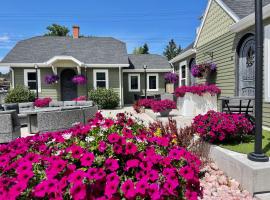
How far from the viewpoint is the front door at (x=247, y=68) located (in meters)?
7.84

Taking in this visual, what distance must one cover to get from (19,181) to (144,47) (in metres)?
51.6

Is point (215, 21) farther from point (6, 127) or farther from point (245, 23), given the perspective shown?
point (6, 127)

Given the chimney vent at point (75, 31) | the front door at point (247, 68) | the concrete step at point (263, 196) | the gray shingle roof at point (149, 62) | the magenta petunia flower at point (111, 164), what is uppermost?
the chimney vent at point (75, 31)

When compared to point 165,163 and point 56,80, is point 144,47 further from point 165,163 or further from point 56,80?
point 165,163

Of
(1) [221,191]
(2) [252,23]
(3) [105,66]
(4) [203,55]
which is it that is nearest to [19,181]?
(1) [221,191]

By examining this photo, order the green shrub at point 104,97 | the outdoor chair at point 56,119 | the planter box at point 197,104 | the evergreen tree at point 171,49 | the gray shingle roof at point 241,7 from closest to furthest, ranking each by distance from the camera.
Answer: the outdoor chair at point 56,119 → the gray shingle roof at point 241,7 → the planter box at point 197,104 → the green shrub at point 104,97 → the evergreen tree at point 171,49

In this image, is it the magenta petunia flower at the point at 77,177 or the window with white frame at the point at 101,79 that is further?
the window with white frame at the point at 101,79

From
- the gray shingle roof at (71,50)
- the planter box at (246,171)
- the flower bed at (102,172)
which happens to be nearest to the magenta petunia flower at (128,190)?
the flower bed at (102,172)

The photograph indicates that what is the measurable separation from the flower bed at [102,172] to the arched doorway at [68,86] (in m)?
15.0

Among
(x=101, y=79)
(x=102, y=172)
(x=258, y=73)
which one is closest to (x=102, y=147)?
(x=102, y=172)

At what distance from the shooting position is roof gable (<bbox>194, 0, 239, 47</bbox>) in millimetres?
9075

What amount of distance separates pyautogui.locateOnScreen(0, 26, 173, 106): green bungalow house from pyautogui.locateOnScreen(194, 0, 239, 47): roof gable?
6750 mm

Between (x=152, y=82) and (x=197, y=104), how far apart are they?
1032cm

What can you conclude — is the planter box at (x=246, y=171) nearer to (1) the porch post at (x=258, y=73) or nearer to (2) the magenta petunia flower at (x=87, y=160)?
(1) the porch post at (x=258, y=73)
